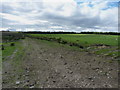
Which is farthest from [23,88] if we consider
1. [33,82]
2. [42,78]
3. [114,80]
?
[114,80]

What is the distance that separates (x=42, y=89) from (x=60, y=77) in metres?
2.16

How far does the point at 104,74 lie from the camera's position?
30.8 ft

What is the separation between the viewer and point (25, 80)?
323 inches

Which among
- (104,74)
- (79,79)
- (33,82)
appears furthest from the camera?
(104,74)

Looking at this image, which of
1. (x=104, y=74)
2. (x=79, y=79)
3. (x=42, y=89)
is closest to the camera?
(x=42, y=89)

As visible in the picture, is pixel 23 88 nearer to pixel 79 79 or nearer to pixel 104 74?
pixel 79 79

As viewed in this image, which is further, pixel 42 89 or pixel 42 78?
pixel 42 78

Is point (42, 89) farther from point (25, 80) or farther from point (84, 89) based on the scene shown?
point (84, 89)

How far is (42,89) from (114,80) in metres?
5.07

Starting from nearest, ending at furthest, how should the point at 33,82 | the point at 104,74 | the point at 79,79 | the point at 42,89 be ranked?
the point at 42,89 → the point at 33,82 → the point at 79,79 → the point at 104,74

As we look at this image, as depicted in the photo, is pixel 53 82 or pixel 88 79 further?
pixel 88 79

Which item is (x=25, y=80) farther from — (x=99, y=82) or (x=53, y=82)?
(x=99, y=82)

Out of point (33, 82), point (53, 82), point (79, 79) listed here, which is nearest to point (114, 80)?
point (79, 79)

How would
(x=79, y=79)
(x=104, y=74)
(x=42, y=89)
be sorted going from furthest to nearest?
(x=104, y=74) < (x=79, y=79) < (x=42, y=89)
